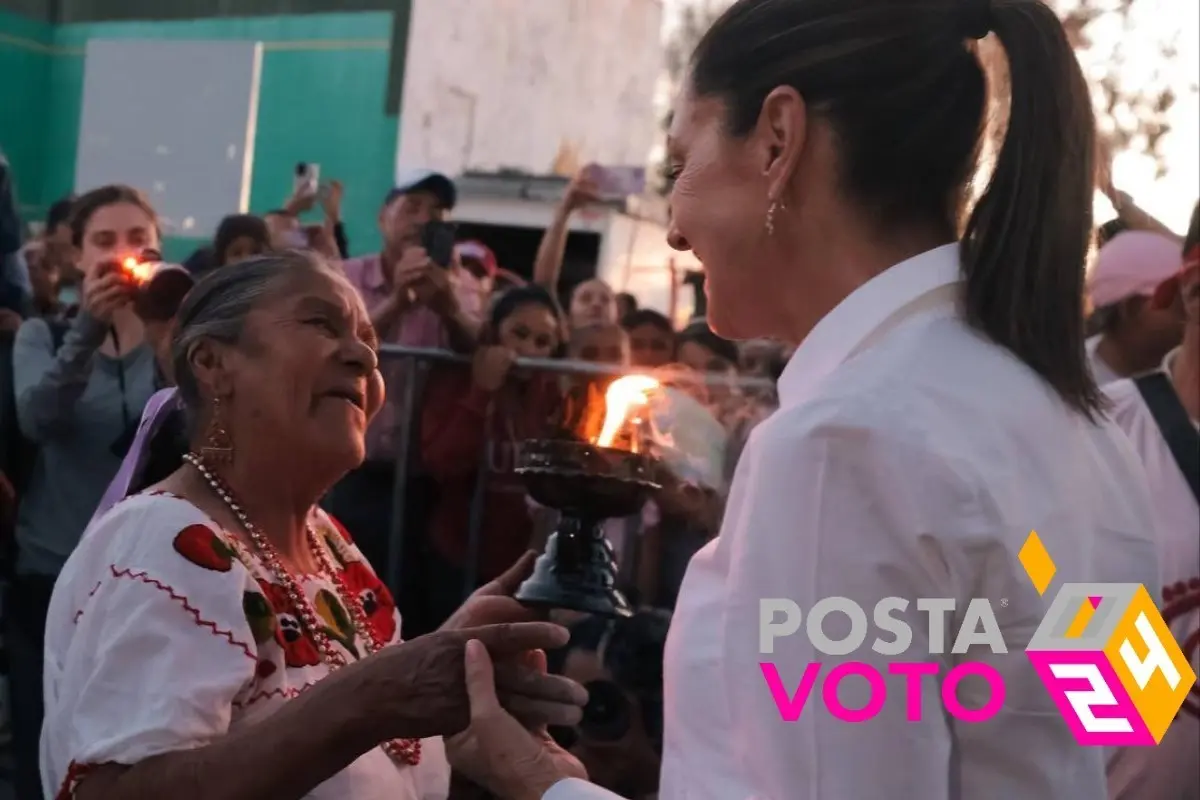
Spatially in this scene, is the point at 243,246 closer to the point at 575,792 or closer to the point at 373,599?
the point at 373,599

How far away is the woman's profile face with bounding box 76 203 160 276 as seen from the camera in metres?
4.66

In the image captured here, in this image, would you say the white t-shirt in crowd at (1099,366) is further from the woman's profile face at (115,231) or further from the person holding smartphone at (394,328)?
the woman's profile face at (115,231)

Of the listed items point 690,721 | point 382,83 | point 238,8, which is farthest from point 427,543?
point 238,8

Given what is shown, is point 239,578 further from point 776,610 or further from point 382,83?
point 382,83

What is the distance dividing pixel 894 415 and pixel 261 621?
1.15m

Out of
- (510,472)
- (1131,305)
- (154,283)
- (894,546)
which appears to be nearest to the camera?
A: (894,546)

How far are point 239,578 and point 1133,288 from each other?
2737 mm

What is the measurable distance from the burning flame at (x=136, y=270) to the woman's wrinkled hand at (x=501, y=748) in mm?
2651

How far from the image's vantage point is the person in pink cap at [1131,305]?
3.73 m

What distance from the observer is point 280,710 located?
1867 mm

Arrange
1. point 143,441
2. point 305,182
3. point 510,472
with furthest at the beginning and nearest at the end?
point 305,182 → point 510,472 → point 143,441

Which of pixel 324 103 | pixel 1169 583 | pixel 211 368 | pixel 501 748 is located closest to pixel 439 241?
pixel 211 368

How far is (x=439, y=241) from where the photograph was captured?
16.2ft

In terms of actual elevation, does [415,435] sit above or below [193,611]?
below
